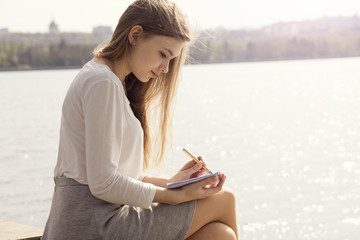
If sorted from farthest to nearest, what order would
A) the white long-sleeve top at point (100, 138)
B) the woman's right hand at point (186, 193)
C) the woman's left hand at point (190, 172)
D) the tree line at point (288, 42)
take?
the tree line at point (288, 42)
the woman's left hand at point (190, 172)
the woman's right hand at point (186, 193)
the white long-sleeve top at point (100, 138)

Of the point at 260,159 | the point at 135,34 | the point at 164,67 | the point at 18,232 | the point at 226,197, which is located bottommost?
the point at 260,159

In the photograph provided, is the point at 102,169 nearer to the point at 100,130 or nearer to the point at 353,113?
the point at 100,130

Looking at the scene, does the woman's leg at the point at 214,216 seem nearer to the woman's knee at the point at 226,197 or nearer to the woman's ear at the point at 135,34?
the woman's knee at the point at 226,197

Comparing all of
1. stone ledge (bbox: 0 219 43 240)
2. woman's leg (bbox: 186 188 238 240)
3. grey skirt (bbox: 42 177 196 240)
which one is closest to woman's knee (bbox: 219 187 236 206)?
woman's leg (bbox: 186 188 238 240)

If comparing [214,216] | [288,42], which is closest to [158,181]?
[214,216]

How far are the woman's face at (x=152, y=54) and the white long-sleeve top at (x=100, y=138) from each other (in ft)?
0.47

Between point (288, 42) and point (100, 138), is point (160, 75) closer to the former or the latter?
point (100, 138)

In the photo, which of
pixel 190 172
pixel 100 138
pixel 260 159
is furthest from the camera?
pixel 260 159

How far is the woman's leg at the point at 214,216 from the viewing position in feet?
6.77

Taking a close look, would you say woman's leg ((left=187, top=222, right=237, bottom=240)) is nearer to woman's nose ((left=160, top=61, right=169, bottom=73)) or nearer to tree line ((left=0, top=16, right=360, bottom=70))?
woman's nose ((left=160, top=61, right=169, bottom=73))

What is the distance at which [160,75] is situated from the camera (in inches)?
91.4

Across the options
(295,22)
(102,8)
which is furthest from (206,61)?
(102,8)

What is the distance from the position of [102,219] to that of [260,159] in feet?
21.2

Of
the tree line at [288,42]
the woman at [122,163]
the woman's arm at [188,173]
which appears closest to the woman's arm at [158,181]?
the woman's arm at [188,173]
